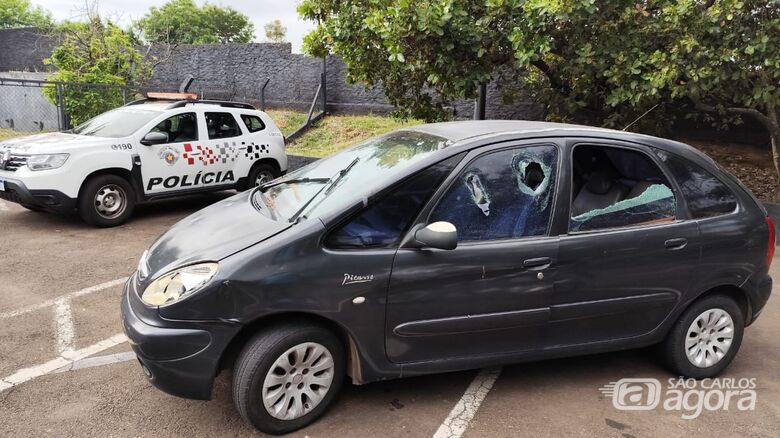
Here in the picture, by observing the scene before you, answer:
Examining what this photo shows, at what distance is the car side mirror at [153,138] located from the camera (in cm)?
726

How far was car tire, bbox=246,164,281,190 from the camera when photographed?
343 inches

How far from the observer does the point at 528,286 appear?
125 inches

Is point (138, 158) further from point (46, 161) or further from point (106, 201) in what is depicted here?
point (46, 161)

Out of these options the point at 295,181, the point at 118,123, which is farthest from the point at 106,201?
the point at 295,181

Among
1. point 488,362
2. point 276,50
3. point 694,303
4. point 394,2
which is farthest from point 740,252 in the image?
point 276,50

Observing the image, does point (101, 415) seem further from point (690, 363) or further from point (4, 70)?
point (4, 70)

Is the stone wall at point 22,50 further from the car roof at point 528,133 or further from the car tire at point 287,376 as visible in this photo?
the car tire at point 287,376

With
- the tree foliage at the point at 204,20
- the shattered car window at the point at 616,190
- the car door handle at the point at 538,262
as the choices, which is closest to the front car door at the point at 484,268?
the car door handle at the point at 538,262

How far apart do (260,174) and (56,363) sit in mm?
5489

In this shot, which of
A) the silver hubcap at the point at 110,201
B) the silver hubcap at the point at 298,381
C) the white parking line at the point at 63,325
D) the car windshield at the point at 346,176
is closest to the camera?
the silver hubcap at the point at 298,381

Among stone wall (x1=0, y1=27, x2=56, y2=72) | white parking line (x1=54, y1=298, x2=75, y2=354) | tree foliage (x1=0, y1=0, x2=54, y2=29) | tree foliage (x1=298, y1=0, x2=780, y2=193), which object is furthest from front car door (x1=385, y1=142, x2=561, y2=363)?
tree foliage (x1=0, y1=0, x2=54, y2=29)

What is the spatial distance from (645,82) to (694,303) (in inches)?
172

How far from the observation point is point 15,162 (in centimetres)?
670

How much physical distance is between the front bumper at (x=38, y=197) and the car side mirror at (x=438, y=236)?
547 cm
